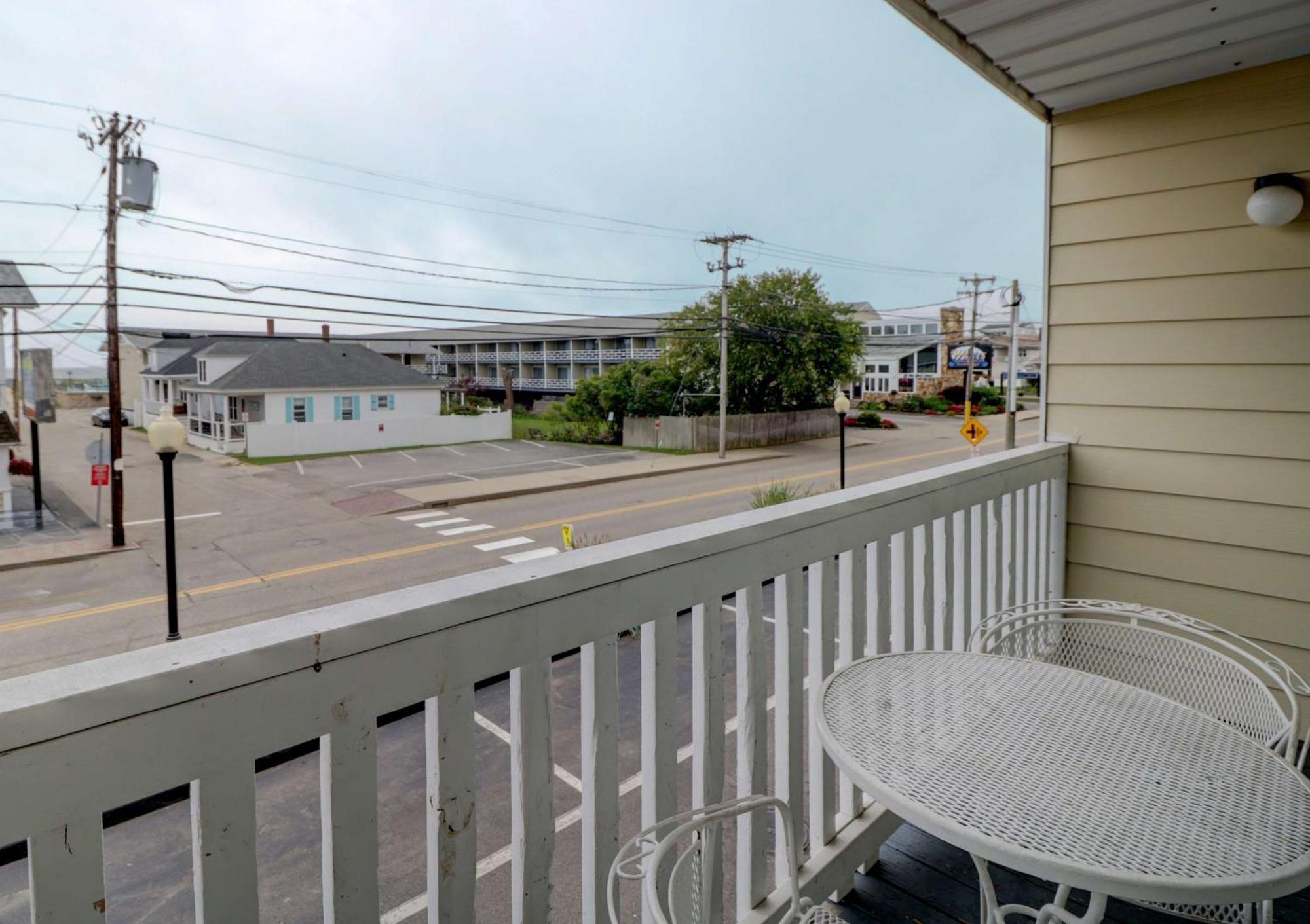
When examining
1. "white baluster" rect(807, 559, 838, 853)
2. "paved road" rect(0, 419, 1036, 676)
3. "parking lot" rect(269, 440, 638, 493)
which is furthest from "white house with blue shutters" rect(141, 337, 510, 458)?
"white baluster" rect(807, 559, 838, 853)

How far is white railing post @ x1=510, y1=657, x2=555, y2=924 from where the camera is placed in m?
0.60

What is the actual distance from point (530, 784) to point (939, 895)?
2.56 feet

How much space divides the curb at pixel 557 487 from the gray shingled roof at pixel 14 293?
5.35 metres

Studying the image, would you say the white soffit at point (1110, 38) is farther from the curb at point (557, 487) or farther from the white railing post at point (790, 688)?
the curb at point (557, 487)

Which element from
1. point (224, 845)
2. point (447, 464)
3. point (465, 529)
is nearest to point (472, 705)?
point (224, 845)

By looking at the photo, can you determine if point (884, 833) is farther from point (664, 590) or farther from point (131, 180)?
point (131, 180)

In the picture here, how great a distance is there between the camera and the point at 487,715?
2.99m

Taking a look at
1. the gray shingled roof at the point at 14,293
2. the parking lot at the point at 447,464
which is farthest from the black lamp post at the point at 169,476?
the parking lot at the point at 447,464

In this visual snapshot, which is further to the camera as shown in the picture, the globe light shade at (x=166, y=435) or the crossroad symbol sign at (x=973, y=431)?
the crossroad symbol sign at (x=973, y=431)

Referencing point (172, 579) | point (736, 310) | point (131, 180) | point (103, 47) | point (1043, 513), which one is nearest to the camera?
point (1043, 513)

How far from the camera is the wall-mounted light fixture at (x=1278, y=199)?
1.43 m

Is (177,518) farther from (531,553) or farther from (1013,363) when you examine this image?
(1013,363)

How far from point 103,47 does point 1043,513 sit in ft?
30.3

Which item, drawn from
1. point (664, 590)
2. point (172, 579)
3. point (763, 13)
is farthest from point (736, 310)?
point (664, 590)
